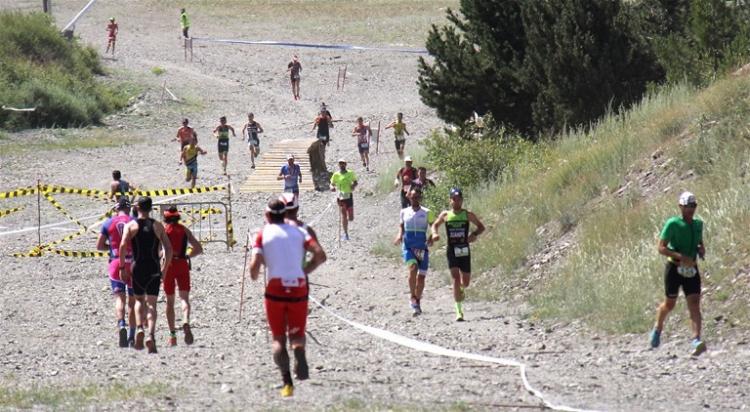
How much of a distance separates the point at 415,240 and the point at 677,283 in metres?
5.31

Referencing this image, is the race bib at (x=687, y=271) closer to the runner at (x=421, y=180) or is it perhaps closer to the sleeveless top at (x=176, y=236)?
the sleeveless top at (x=176, y=236)

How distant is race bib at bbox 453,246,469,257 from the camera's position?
1878 centimetres

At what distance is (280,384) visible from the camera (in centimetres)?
1372

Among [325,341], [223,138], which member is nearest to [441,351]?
[325,341]

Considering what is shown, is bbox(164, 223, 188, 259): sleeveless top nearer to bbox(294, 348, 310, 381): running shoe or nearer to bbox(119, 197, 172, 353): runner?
bbox(119, 197, 172, 353): runner

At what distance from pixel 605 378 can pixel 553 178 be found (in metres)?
9.95

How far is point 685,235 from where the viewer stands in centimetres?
1432

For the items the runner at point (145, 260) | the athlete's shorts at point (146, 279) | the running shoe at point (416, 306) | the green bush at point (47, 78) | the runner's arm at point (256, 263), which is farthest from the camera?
the green bush at point (47, 78)

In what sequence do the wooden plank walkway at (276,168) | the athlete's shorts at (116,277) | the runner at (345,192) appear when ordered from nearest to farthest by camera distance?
the athlete's shorts at (116,277), the runner at (345,192), the wooden plank walkway at (276,168)

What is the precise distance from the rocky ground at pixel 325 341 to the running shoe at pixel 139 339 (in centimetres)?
22

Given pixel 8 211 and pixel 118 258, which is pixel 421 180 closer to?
pixel 118 258

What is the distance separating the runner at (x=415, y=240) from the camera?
1908 cm

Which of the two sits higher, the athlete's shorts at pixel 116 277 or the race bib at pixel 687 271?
the race bib at pixel 687 271

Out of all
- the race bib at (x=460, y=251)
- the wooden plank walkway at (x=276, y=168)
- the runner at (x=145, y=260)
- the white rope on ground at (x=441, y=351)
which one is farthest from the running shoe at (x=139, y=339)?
the wooden plank walkway at (x=276, y=168)
